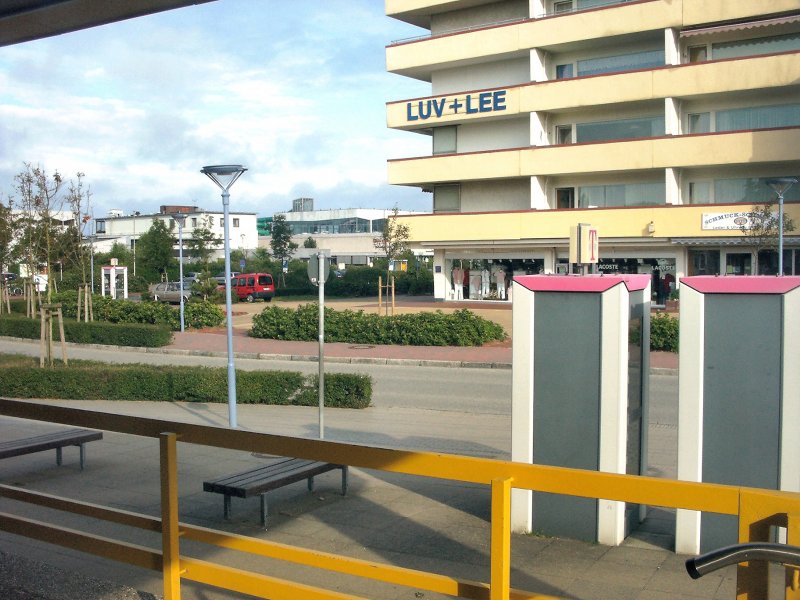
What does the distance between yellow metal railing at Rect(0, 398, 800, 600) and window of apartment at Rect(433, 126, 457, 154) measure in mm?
43080

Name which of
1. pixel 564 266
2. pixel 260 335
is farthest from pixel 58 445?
pixel 564 266

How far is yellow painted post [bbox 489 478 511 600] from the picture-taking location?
11.2 ft

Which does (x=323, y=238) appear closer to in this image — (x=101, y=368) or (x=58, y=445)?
(x=101, y=368)

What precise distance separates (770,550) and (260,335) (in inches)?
1075

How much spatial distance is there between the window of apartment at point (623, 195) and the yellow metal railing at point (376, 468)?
38686 millimetres

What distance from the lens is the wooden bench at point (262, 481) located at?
24.0 ft

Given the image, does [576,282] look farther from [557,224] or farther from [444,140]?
[444,140]

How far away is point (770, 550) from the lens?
250 centimetres

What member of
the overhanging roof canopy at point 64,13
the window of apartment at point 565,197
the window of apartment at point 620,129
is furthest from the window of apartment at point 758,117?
the overhanging roof canopy at point 64,13

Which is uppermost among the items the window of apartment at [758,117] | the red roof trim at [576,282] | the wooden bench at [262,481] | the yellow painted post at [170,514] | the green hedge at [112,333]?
the window of apartment at [758,117]

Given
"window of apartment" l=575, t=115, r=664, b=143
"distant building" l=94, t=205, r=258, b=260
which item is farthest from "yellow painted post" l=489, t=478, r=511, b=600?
"distant building" l=94, t=205, r=258, b=260

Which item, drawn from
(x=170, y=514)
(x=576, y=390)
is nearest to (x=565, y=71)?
(x=576, y=390)

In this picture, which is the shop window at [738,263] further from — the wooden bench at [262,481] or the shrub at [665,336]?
the wooden bench at [262,481]

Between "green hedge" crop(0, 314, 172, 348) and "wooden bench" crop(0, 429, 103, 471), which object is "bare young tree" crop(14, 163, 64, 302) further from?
"wooden bench" crop(0, 429, 103, 471)
